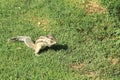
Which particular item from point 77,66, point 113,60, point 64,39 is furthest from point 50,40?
point 113,60

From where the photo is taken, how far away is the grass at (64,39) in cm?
776

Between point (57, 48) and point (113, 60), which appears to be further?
point (57, 48)

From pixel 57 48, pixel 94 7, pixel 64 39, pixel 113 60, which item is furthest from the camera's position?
pixel 94 7

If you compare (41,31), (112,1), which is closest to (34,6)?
(41,31)

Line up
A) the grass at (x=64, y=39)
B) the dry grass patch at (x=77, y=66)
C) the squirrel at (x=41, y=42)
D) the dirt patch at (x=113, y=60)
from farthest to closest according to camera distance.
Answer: the squirrel at (x=41, y=42), the dirt patch at (x=113, y=60), the dry grass patch at (x=77, y=66), the grass at (x=64, y=39)

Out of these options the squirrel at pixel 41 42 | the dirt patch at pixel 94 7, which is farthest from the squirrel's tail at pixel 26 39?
the dirt patch at pixel 94 7

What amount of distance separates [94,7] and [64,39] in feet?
5.09

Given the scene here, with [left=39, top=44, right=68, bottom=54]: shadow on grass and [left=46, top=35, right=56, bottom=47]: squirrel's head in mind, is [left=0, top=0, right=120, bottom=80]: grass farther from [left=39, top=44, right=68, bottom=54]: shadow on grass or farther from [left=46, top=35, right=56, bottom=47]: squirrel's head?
[left=46, top=35, right=56, bottom=47]: squirrel's head

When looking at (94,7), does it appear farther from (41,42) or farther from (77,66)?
(77,66)

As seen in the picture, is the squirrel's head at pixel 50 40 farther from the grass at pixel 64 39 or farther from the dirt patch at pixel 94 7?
the dirt patch at pixel 94 7

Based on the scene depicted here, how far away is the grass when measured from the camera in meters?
7.76

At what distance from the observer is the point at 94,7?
9820 mm

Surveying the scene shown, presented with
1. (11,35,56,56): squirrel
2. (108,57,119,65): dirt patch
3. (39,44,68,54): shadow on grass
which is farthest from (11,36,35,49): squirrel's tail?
(108,57,119,65): dirt patch

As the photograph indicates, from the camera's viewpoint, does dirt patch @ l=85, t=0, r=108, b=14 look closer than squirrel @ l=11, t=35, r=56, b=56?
No
